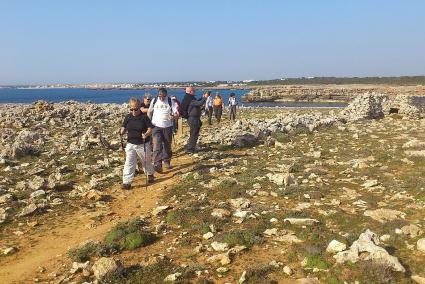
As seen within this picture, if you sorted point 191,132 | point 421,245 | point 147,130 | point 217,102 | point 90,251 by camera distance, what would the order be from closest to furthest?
point 421,245
point 90,251
point 147,130
point 191,132
point 217,102

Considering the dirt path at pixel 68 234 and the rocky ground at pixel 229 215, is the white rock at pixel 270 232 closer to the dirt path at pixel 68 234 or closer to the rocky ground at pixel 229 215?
the rocky ground at pixel 229 215

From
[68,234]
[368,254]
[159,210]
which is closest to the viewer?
[368,254]

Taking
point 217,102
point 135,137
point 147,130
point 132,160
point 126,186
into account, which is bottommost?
point 126,186

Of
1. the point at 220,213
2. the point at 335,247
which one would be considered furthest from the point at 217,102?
the point at 335,247

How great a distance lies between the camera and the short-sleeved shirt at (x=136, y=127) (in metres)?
13.1

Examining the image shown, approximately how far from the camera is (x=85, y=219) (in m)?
10.4

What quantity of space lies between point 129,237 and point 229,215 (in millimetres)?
2522

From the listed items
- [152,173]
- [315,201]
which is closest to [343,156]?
[315,201]

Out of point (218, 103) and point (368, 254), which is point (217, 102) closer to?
point (218, 103)

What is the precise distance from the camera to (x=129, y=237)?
27.8 feet

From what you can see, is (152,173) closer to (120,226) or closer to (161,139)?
(161,139)

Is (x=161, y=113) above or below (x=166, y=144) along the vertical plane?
above

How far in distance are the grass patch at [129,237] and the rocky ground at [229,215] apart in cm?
3

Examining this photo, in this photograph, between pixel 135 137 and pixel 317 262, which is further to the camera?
pixel 135 137
